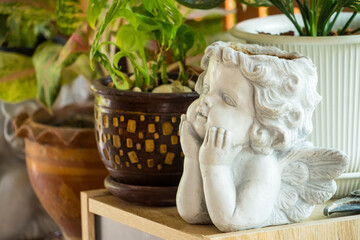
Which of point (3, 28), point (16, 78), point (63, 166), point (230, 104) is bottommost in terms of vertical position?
point (63, 166)

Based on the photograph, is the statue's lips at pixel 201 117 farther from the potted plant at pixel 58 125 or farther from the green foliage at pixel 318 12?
the potted plant at pixel 58 125

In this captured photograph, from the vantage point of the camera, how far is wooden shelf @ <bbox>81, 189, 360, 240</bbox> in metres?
1.01

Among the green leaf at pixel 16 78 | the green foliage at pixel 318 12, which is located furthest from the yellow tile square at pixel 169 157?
the green leaf at pixel 16 78

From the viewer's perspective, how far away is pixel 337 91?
1146 millimetres

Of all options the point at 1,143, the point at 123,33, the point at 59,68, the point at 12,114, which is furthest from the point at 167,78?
the point at 1,143

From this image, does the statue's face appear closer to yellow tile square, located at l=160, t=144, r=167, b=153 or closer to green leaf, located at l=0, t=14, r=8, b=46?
yellow tile square, located at l=160, t=144, r=167, b=153

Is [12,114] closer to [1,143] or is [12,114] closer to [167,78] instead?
[1,143]

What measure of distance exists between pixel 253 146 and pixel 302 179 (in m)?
0.09

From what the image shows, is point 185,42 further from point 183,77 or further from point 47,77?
point 47,77

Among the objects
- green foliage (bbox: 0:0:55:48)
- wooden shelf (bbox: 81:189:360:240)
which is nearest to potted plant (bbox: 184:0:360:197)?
wooden shelf (bbox: 81:189:360:240)

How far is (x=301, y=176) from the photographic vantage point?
103 centimetres

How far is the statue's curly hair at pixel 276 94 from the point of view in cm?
97

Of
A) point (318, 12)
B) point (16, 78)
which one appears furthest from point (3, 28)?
point (318, 12)

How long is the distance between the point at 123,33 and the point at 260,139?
36cm
